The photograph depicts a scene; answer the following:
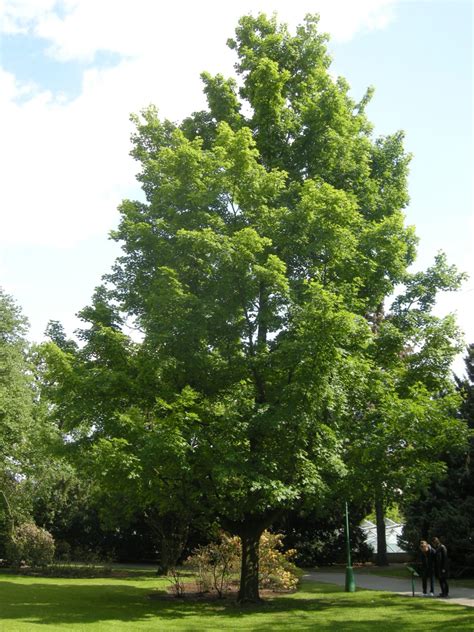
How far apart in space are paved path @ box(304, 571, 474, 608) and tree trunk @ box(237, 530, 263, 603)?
4773mm

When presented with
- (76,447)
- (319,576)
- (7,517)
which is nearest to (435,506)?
(319,576)

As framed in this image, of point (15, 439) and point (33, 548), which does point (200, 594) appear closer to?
point (33, 548)

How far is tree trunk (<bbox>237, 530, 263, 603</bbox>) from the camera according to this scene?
15344 millimetres

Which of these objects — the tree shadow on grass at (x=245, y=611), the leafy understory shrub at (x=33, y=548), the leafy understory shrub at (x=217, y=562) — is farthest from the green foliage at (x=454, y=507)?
the leafy understory shrub at (x=33, y=548)

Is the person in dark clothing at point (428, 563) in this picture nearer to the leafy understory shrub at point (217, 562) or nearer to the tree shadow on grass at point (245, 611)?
the tree shadow on grass at point (245, 611)

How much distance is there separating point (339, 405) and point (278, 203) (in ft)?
17.7

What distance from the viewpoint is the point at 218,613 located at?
13.9 meters

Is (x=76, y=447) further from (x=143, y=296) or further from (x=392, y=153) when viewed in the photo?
(x=392, y=153)

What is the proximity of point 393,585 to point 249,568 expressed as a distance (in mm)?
7748

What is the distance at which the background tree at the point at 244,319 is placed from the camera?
1312 centimetres

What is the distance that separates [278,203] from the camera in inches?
628

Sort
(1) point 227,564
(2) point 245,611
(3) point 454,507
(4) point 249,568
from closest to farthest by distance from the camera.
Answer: (2) point 245,611
(4) point 249,568
(1) point 227,564
(3) point 454,507

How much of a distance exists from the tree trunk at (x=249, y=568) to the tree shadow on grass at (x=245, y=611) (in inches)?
14.2

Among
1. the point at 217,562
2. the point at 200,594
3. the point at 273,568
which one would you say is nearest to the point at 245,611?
the point at 217,562
